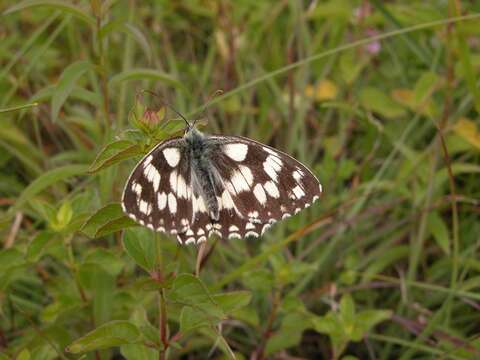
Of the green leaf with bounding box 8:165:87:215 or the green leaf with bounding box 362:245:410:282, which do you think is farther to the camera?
the green leaf with bounding box 362:245:410:282

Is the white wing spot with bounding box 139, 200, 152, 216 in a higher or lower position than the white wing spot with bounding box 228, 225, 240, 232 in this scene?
higher

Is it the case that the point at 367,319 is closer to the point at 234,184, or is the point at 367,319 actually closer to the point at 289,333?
the point at 289,333

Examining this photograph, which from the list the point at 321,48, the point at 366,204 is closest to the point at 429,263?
the point at 366,204

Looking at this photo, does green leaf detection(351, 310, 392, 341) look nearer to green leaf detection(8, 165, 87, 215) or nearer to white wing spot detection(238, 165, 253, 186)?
white wing spot detection(238, 165, 253, 186)

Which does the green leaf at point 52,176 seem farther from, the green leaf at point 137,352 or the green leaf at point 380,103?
the green leaf at point 380,103

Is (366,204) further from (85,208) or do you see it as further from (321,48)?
(85,208)

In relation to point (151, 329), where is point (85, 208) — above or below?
above

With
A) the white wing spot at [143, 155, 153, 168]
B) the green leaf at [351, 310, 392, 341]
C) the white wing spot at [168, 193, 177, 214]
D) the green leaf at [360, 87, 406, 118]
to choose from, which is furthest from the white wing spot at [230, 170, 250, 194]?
the green leaf at [360, 87, 406, 118]

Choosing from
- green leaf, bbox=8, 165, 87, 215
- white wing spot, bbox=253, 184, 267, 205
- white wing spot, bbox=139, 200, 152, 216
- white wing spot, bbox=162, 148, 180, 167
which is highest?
green leaf, bbox=8, 165, 87, 215
